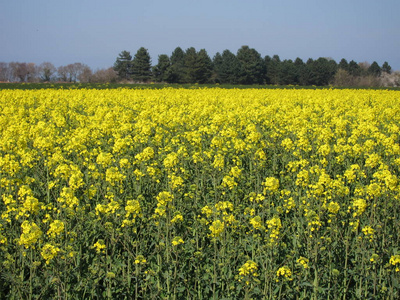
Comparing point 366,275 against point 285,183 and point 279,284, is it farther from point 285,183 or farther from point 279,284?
point 285,183

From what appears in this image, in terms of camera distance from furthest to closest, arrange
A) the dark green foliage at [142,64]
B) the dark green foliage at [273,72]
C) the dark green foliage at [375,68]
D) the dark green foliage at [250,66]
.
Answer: the dark green foliage at [375,68] < the dark green foliage at [142,64] < the dark green foliage at [273,72] < the dark green foliage at [250,66]

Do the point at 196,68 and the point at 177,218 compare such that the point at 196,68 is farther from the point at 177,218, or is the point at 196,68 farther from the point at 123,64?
the point at 177,218

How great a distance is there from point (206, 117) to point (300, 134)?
17.7 feet

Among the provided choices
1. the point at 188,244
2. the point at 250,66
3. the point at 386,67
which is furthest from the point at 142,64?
the point at 188,244

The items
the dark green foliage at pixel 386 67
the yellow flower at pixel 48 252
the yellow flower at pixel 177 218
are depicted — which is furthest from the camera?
the dark green foliage at pixel 386 67

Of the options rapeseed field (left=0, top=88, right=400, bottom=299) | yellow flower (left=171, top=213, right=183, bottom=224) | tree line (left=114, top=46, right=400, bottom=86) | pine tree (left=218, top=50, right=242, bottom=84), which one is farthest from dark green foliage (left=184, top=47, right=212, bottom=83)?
yellow flower (left=171, top=213, right=183, bottom=224)

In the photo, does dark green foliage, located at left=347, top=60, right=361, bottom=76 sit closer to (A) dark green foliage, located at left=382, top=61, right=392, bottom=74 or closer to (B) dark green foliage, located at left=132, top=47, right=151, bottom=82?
(A) dark green foliage, located at left=382, top=61, right=392, bottom=74

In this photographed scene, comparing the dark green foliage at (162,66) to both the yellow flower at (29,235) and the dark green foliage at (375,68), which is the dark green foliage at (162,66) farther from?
the yellow flower at (29,235)

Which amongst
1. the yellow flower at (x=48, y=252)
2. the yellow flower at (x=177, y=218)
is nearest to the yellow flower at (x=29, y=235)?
the yellow flower at (x=48, y=252)

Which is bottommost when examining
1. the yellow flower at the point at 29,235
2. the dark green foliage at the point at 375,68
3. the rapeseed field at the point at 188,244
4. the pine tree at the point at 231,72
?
the rapeseed field at the point at 188,244

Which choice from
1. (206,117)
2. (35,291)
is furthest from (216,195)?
(206,117)

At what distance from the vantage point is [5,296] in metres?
5.10

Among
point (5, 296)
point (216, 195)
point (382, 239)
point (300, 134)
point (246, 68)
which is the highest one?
point (246, 68)

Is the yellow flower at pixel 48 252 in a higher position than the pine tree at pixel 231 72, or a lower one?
lower
